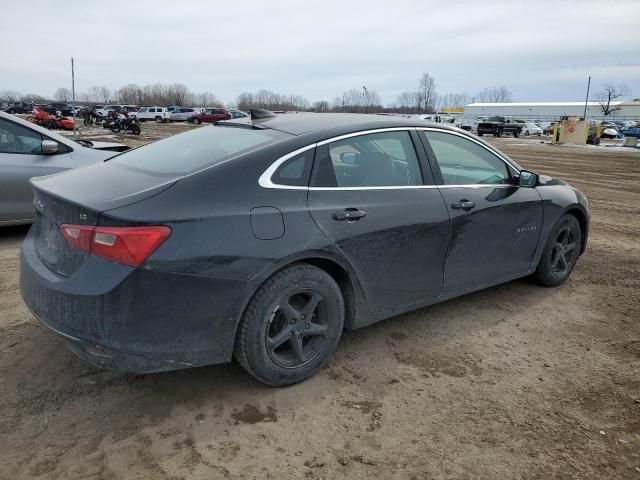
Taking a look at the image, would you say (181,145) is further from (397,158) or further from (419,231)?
(419,231)

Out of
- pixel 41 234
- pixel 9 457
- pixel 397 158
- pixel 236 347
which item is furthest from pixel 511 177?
pixel 9 457

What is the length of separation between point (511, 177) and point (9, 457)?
387cm

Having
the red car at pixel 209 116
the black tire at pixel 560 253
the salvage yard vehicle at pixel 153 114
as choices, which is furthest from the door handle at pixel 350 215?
the salvage yard vehicle at pixel 153 114

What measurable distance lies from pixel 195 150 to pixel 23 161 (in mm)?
3529

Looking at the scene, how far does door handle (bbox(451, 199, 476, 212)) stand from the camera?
3.71 metres

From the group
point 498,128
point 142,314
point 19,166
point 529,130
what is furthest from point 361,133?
point 529,130

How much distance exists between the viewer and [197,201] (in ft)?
8.79

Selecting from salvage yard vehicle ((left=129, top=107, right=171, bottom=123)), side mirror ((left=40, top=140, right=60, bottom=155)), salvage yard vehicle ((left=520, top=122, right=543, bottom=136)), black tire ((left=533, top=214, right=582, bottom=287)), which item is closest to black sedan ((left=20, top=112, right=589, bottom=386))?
black tire ((left=533, top=214, right=582, bottom=287))

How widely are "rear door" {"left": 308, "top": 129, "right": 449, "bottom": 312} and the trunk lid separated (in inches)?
37.2

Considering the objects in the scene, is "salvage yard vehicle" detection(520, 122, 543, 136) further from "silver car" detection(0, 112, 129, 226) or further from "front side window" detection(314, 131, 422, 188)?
"front side window" detection(314, 131, 422, 188)

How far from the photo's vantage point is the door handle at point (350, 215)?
121 inches

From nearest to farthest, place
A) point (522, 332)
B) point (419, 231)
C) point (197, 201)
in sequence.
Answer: point (197, 201)
point (419, 231)
point (522, 332)

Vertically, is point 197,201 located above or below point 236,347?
above

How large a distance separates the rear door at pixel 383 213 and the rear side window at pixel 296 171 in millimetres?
53
